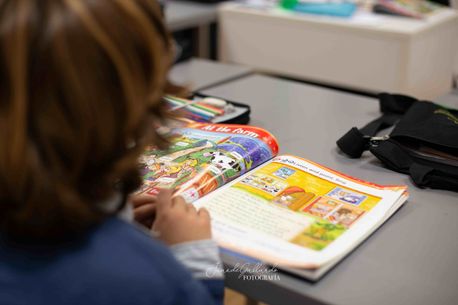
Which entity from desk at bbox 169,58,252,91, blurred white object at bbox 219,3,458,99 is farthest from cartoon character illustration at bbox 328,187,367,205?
blurred white object at bbox 219,3,458,99

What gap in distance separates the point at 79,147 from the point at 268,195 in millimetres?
355

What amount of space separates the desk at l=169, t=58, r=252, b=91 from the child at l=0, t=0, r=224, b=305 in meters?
0.98

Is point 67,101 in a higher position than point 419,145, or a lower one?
higher

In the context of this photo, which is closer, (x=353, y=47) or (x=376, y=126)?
(x=376, y=126)

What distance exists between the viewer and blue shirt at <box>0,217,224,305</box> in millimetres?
602

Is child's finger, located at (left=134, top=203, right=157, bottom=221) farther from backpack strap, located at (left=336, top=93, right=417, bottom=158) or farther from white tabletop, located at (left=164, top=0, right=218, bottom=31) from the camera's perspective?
white tabletop, located at (left=164, top=0, right=218, bottom=31)

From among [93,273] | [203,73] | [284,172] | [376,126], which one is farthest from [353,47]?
[93,273]

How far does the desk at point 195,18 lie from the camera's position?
2.27 m

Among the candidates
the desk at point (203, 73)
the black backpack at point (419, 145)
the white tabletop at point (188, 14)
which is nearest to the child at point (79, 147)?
the black backpack at point (419, 145)

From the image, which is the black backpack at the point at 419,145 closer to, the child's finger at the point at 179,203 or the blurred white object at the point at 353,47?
the child's finger at the point at 179,203

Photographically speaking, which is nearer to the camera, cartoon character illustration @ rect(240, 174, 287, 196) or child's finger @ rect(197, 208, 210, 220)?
child's finger @ rect(197, 208, 210, 220)

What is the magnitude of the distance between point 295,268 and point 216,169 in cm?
25

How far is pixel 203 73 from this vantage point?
1.75 meters

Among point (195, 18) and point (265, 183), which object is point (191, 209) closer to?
point (265, 183)
